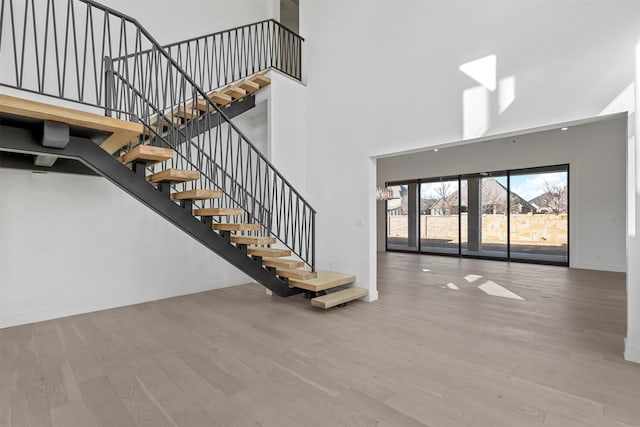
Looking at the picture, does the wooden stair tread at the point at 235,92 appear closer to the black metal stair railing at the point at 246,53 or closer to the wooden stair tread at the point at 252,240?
the black metal stair railing at the point at 246,53

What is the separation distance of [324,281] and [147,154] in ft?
9.04

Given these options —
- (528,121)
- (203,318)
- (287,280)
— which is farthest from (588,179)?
(203,318)

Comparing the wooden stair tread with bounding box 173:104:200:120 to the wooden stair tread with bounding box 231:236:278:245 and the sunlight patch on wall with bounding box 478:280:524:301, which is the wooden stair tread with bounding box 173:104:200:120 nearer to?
the wooden stair tread with bounding box 231:236:278:245

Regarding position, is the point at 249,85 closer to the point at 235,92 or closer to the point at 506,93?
the point at 235,92

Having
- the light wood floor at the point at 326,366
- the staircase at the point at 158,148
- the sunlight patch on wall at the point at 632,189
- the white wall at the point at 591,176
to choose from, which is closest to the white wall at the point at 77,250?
the light wood floor at the point at 326,366

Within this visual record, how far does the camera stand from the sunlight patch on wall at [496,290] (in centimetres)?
493

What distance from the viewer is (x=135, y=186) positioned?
3.17m

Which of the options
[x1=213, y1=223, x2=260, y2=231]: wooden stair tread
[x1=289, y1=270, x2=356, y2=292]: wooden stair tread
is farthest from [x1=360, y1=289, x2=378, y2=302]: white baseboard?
[x1=213, y1=223, x2=260, y2=231]: wooden stair tread

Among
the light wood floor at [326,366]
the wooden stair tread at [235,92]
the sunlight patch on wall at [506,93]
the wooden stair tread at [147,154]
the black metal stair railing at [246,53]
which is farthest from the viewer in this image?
the black metal stair railing at [246,53]

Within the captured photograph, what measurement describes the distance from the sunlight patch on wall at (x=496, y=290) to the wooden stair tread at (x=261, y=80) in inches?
197

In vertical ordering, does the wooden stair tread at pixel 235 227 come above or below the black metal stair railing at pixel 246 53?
below

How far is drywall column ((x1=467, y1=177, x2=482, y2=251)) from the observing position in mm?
9023

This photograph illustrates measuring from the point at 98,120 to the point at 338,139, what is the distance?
3431mm

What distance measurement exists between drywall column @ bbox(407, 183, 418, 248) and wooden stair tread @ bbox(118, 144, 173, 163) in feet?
28.1
